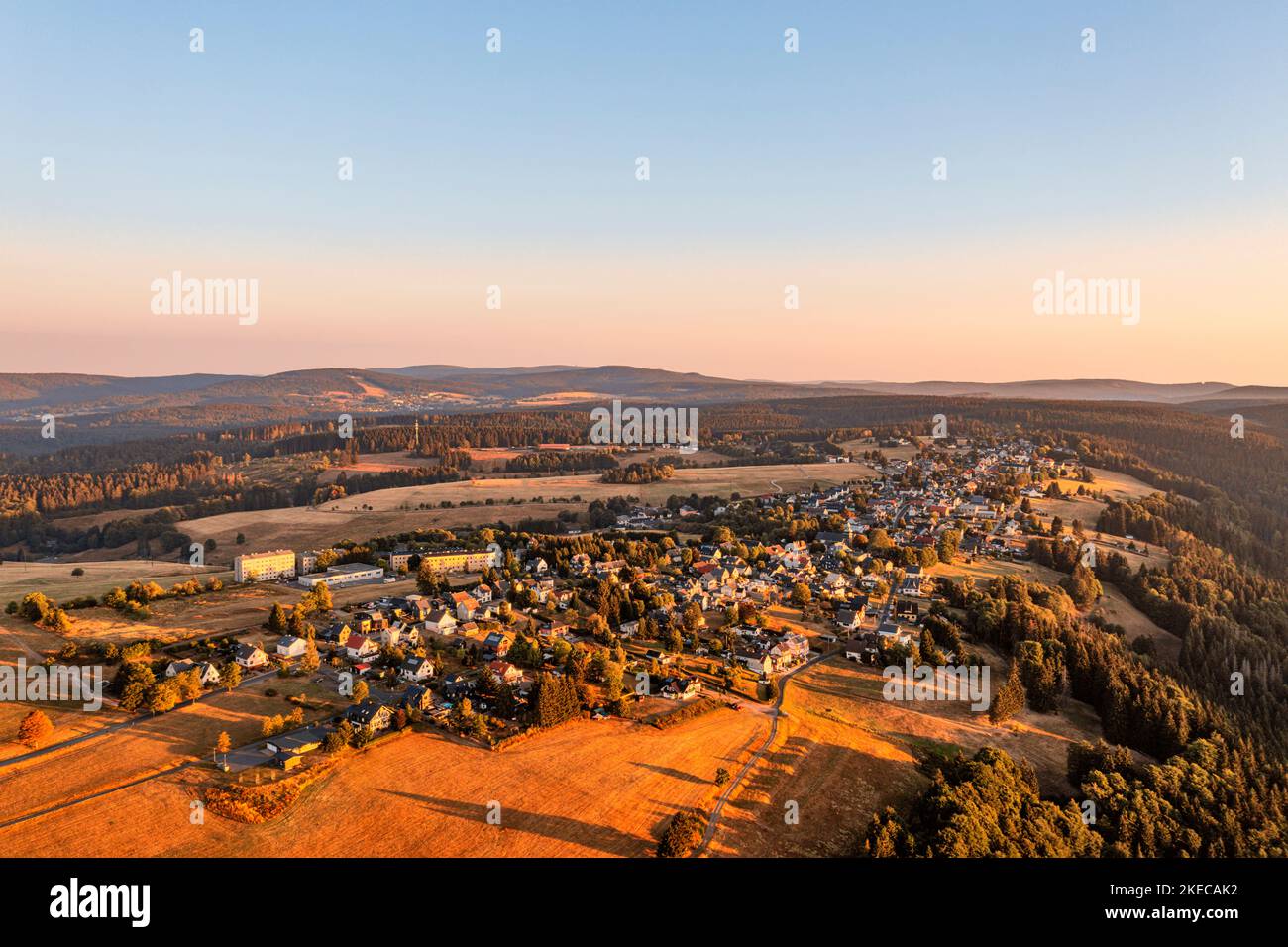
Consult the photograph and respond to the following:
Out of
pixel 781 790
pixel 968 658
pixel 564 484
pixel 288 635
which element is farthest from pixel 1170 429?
pixel 288 635

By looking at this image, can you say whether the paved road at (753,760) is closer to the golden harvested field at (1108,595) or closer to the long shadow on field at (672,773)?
the long shadow on field at (672,773)

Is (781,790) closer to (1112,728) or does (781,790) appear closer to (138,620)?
(1112,728)

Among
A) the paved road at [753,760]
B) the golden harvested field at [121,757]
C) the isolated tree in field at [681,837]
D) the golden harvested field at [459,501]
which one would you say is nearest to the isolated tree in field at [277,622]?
the golden harvested field at [121,757]

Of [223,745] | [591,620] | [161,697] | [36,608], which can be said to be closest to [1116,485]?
[591,620]

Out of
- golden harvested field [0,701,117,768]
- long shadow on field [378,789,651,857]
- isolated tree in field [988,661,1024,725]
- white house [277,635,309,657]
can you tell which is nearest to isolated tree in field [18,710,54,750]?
golden harvested field [0,701,117,768]
